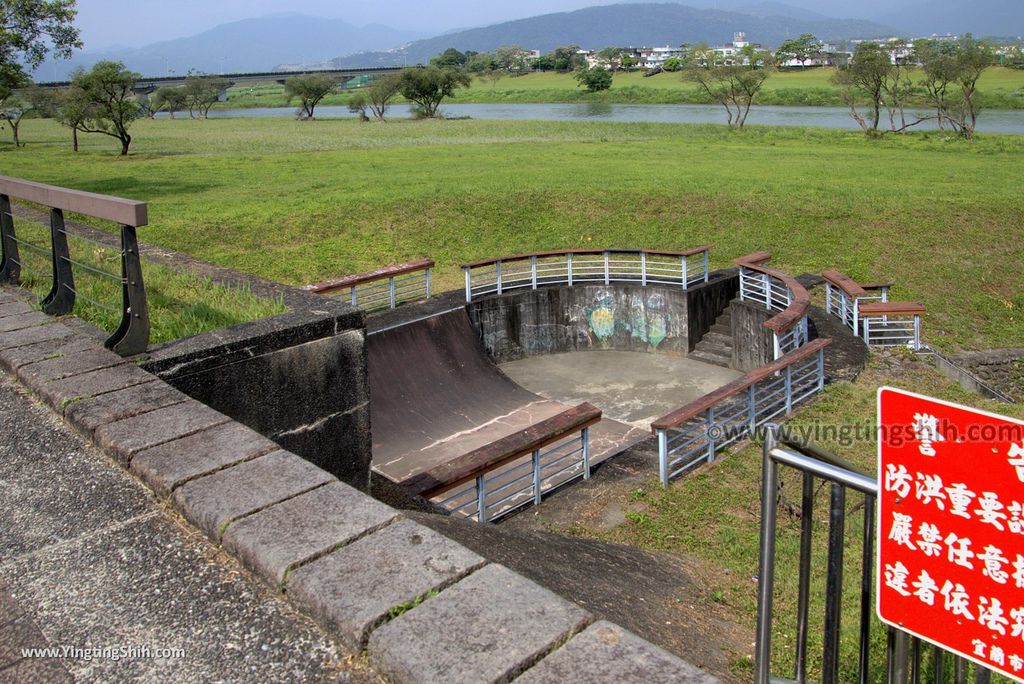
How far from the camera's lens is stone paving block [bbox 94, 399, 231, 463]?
12.0 ft

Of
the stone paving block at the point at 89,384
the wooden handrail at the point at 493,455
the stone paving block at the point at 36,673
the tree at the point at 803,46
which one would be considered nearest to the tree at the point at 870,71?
the wooden handrail at the point at 493,455

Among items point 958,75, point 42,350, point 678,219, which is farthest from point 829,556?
point 958,75

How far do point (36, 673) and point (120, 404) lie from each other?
187 centimetres

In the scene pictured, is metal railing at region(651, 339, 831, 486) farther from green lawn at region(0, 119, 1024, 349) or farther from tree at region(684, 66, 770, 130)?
tree at region(684, 66, 770, 130)

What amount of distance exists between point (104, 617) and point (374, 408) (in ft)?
25.9

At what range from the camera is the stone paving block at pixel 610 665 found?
221 centimetres

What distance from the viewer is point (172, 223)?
19109 millimetres

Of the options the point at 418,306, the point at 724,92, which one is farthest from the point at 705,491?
the point at 724,92

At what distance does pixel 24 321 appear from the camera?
18.2 feet

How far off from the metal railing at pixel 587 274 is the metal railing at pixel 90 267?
7.85 meters

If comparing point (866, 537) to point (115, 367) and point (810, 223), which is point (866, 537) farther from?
point (810, 223)

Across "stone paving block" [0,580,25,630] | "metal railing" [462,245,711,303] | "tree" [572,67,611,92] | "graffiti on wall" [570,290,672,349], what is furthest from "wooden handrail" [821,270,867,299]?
"tree" [572,67,611,92]

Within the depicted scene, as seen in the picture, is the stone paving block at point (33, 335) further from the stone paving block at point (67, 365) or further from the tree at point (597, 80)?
the tree at point (597, 80)

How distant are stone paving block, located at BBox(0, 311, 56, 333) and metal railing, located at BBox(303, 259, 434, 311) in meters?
5.90
